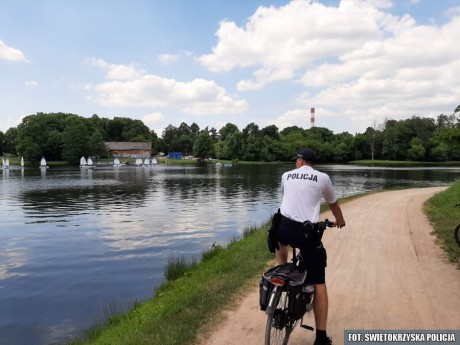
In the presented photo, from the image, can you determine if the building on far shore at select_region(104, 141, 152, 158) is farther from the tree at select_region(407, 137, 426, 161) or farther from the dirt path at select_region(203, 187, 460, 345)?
the dirt path at select_region(203, 187, 460, 345)

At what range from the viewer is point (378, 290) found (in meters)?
8.36

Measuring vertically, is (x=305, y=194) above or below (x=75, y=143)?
below

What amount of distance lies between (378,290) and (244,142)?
476 feet

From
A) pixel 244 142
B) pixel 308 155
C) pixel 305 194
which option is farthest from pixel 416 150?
pixel 305 194

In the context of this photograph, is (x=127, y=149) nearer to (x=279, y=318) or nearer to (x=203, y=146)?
(x=203, y=146)

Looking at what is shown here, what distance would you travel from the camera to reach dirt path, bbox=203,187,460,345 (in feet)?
21.6

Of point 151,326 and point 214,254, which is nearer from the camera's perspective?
point 151,326

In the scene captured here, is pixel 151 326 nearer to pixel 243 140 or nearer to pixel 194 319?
pixel 194 319

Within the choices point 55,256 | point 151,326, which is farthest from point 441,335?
point 55,256

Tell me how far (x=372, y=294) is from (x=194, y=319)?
11.9 feet

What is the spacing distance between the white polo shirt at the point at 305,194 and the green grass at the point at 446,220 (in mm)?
6819

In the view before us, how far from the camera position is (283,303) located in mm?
5164

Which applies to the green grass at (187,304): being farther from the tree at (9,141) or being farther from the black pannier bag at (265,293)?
the tree at (9,141)

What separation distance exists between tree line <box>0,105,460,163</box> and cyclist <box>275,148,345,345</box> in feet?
438
